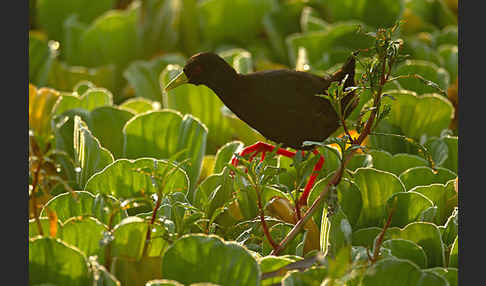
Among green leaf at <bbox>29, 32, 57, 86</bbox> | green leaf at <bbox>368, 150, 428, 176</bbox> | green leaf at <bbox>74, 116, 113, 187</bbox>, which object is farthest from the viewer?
green leaf at <bbox>29, 32, 57, 86</bbox>

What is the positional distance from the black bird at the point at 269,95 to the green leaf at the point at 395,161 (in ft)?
0.64

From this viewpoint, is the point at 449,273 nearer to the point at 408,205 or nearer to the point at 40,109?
the point at 408,205

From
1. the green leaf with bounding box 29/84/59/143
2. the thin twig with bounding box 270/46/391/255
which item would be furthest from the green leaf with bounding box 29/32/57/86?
the thin twig with bounding box 270/46/391/255

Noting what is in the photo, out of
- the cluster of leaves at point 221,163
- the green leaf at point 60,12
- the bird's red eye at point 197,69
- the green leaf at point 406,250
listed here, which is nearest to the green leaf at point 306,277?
the cluster of leaves at point 221,163

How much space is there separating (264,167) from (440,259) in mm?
270

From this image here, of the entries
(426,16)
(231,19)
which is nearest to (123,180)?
(231,19)

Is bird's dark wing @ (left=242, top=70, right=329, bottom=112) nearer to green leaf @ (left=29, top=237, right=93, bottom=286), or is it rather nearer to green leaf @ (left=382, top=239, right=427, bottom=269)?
green leaf @ (left=382, top=239, right=427, bottom=269)

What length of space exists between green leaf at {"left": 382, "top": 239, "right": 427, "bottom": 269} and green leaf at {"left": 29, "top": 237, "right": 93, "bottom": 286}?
37cm

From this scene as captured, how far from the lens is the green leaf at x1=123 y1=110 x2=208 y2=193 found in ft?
3.66

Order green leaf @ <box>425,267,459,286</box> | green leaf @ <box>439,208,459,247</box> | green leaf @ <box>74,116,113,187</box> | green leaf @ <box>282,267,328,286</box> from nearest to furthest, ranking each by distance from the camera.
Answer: green leaf @ <box>282,267,328,286</box>
green leaf @ <box>425,267,459,286</box>
green leaf @ <box>439,208,459,247</box>
green leaf @ <box>74,116,113,187</box>

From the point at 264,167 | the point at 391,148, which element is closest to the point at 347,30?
the point at 391,148

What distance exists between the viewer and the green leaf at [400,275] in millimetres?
A: 724

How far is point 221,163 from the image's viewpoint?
111cm

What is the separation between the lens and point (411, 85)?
4.50 ft
